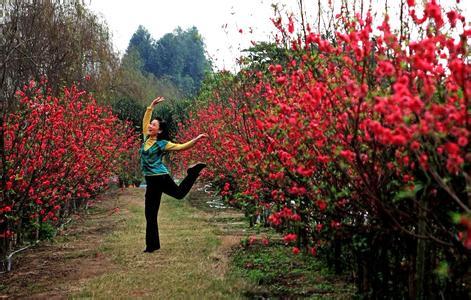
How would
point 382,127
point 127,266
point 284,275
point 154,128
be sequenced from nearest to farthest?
point 382,127 → point 284,275 → point 127,266 → point 154,128

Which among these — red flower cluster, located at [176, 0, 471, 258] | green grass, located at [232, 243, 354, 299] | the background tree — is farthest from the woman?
the background tree

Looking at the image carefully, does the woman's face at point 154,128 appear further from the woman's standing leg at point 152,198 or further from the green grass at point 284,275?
the green grass at point 284,275

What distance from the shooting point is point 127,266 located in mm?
8039

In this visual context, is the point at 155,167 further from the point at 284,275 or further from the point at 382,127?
the point at 382,127

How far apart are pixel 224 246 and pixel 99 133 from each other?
493 cm

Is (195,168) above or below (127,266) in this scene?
above

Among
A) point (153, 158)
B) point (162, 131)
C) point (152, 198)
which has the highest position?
point (162, 131)

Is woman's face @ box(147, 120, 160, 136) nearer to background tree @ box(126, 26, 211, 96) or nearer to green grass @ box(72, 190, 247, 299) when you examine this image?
green grass @ box(72, 190, 247, 299)

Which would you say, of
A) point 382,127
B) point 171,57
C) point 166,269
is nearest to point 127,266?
point 166,269

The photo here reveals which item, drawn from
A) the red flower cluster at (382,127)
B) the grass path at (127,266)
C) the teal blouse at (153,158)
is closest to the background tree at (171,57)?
the grass path at (127,266)

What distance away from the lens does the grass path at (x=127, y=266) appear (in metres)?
6.44

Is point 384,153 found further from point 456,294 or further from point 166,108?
point 166,108

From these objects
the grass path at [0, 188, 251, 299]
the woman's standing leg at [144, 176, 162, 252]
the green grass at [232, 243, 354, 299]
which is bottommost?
the grass path at [0, 188, 251, 299]

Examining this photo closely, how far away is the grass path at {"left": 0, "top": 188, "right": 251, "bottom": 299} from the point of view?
644 cm
